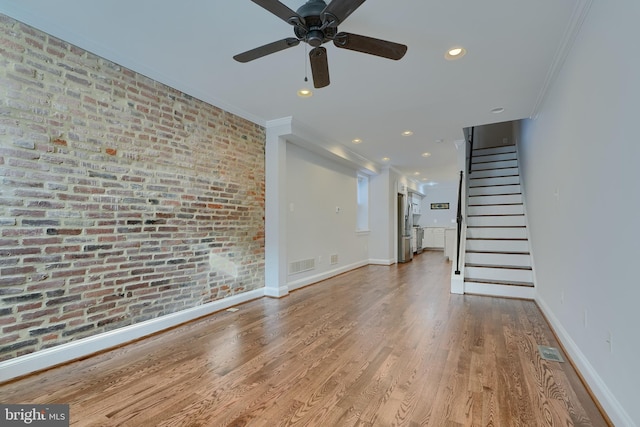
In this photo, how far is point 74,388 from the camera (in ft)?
6.47

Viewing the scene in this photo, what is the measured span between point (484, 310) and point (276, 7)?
3.87 metres

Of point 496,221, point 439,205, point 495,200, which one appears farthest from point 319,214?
point 439,205

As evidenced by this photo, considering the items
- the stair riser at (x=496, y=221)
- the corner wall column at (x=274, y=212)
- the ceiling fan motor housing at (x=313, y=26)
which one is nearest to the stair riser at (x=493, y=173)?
the stair riser at (x=496, y=221)

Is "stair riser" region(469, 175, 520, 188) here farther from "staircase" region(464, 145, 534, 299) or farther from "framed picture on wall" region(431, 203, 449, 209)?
"framed picture on wall" region(431, 203, 449, 209)

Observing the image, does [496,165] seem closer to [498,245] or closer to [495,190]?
[495,190]

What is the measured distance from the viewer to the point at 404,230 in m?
8.21

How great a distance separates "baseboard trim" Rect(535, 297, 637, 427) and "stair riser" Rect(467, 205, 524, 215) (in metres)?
2.89

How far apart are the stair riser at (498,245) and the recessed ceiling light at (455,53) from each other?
344 centimetres

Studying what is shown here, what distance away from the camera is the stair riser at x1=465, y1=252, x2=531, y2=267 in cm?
454

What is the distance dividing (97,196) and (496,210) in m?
6.00

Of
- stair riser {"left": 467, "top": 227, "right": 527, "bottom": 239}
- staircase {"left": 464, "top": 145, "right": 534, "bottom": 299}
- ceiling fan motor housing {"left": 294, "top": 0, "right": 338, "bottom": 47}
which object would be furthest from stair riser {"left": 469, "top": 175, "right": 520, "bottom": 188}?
ceiling fan motor housing {"left": 294, "top": 0, "right": 338, "bottom": 47}

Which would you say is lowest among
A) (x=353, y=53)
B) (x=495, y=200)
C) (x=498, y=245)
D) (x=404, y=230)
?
(x=498, y=245)

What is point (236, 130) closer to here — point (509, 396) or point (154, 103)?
point (154, 103)

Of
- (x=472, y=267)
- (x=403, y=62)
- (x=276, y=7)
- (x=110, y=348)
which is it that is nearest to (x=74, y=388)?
(x=110, y=348)
